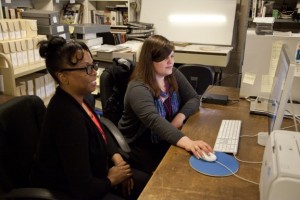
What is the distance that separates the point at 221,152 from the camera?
4.23 ft

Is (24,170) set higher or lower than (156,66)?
lower

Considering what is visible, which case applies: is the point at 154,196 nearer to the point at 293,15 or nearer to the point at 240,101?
A: the point at 240,101

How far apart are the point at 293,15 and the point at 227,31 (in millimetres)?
756

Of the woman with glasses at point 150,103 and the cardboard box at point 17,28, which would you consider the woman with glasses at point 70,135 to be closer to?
the woman with glasses at point 150,103

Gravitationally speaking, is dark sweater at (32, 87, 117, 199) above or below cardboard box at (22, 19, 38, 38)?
below

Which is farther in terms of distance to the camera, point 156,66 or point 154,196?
point 156,66

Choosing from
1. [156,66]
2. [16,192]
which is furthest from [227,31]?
[16,192]

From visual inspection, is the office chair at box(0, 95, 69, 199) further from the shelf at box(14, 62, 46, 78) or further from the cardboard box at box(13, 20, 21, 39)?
the cardboard box at box(13, 20, 21, 39)

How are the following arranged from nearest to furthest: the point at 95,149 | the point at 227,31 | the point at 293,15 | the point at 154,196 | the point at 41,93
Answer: the point at 154,196 < the point at 95,149 < the point at 41,93 < the point at 293,15 < the point at 227,31

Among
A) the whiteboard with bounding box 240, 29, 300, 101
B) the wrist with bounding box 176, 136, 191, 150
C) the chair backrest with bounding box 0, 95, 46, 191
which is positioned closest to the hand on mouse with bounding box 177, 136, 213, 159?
the wrist with bounding box 176, 136, 191, 150

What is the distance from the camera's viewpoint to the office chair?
111cm

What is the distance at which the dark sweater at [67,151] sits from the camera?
44.0 inches

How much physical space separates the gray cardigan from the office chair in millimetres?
488

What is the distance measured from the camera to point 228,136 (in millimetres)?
1425
